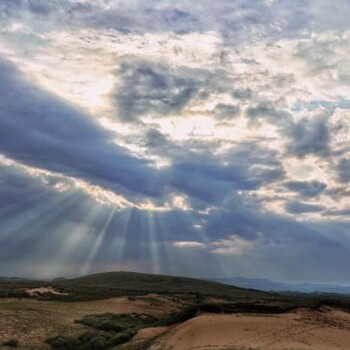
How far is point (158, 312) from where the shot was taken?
60312 millimetres

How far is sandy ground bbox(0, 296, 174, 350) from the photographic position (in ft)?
119

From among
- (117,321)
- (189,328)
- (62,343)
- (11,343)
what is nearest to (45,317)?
(117,321)

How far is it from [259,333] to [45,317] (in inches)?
867

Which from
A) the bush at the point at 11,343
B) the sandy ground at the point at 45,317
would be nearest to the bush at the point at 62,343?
the sandy ground at the point at 45,317

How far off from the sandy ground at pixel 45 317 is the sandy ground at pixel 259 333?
36.7 feet

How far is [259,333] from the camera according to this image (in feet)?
96.8

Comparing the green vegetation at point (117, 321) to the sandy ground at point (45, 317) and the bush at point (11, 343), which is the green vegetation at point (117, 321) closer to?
the sandy ground at point (45, 317)

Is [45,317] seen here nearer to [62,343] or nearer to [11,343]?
[62,343]

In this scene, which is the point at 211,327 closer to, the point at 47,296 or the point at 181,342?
the point at 181,342

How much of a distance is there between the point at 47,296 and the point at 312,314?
141ft

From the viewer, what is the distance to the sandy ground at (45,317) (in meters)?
36.3

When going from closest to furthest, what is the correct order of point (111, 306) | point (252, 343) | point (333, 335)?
1. point (252, 343)
2. point (333, 335)
3. point (111, 306)

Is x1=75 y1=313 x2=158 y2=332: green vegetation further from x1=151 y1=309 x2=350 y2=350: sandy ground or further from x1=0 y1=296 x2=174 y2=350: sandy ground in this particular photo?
x1=151 y1=309 x2=350 y2=350: sandy ground

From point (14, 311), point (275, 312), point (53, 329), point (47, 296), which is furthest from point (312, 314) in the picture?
point (47, 296)
